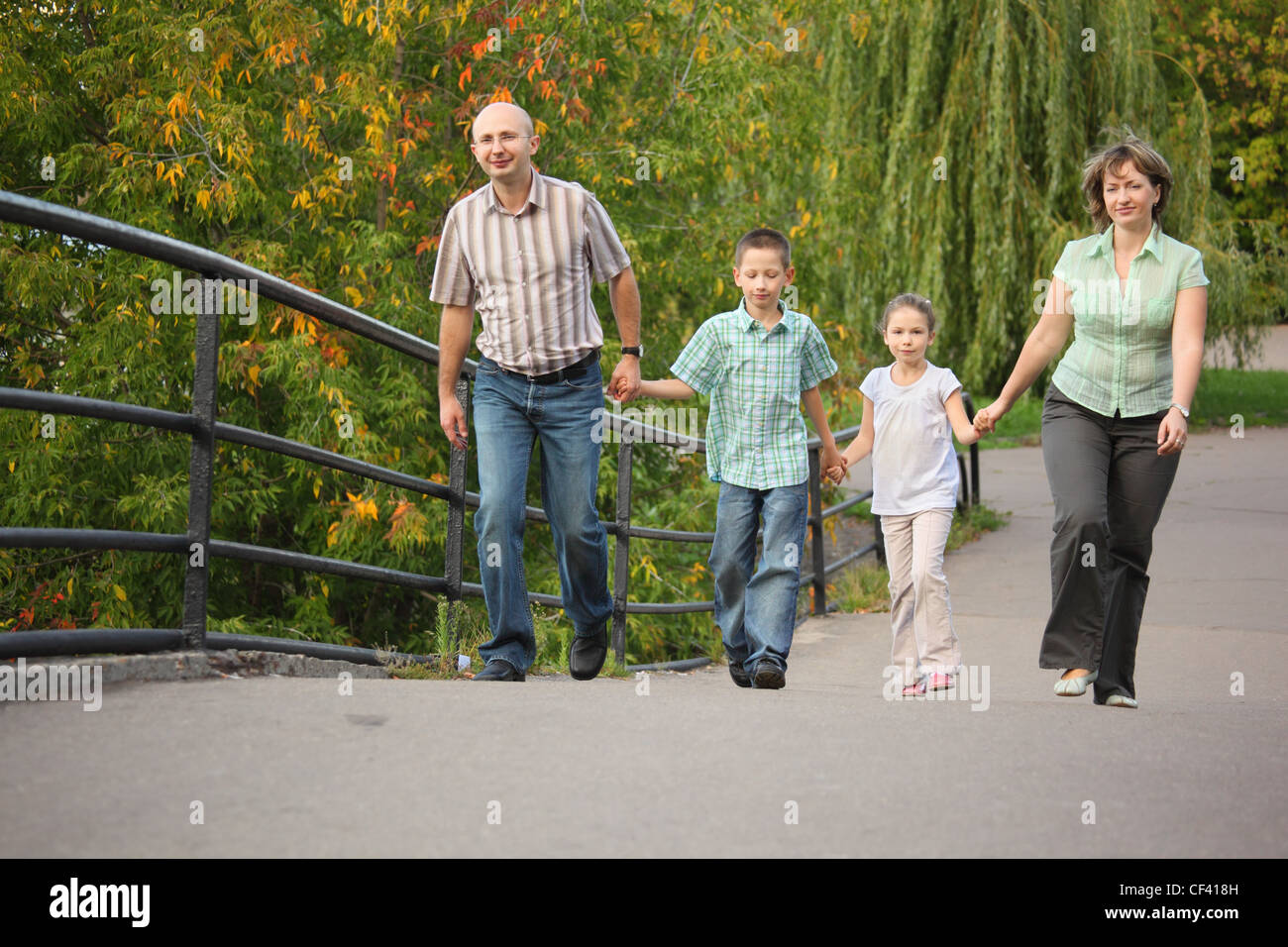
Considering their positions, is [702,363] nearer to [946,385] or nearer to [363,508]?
[946,385]

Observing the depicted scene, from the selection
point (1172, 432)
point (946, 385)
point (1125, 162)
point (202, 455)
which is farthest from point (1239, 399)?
point (202, 455)

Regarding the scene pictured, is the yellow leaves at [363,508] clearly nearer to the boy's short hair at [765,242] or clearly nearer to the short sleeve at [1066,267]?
the boy's short hair at [765,242]

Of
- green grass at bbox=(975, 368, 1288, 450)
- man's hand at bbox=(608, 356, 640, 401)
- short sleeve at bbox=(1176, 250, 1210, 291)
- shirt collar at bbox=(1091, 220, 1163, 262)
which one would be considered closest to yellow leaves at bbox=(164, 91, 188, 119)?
man's hand at bbox=(608, 356, 640, 401)

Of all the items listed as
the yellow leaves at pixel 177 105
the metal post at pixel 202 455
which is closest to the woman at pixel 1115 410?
the metal post at pixel 202 455

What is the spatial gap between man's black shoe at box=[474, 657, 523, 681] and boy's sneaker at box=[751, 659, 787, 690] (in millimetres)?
899

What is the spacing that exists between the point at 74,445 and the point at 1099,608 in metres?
6.94

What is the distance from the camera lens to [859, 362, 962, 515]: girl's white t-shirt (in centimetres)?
570

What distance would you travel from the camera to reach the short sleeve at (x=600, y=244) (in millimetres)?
4910

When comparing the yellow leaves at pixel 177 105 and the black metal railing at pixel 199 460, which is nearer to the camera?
the black metal railing at pixel 199 460

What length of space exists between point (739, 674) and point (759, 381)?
3.70ft

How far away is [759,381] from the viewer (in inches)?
211

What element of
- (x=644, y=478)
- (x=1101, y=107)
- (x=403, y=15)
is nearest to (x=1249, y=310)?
(x=1101, y=107)

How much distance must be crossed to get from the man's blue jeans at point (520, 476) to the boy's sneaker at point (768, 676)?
0.78 metres

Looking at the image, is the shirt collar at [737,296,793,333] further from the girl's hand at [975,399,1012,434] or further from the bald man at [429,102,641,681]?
the girl's hand at [975,399,1012,434]
